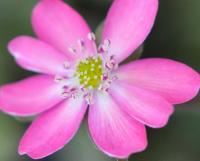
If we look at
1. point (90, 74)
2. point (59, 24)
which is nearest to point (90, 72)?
point (90, 74)

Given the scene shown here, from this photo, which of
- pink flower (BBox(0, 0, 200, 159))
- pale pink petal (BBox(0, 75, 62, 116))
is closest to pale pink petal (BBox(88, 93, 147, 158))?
pink flower (BBox(0, 0, 200, 159))

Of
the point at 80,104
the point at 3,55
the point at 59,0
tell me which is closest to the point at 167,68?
the point at 80,104

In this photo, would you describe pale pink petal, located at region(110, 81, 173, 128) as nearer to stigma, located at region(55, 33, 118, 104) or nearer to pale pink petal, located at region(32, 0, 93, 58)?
stigma, located at region(55, 33, 118, 104)

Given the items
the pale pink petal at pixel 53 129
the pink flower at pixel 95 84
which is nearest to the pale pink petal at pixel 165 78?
the pink flower at pixel 95 84

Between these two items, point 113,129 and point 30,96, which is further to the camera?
point 30,96

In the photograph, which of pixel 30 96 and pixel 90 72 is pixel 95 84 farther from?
pixel 30 96

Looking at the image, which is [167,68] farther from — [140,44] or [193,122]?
[193,122]
